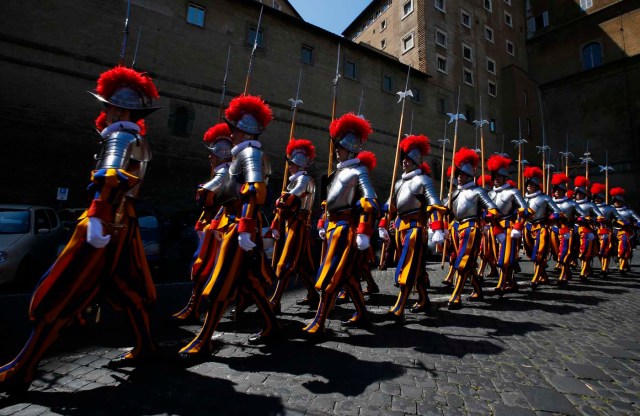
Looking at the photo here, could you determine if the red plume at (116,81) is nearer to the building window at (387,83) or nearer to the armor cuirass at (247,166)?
the armor cuirass at (247,166)

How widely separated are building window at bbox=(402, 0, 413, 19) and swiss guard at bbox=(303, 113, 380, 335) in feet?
97.2

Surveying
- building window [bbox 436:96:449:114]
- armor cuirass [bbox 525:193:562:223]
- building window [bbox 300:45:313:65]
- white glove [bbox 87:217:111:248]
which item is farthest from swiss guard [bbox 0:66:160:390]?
building window [bbox 436:96:449:114]

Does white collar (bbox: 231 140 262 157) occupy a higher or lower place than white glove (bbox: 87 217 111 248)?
higher

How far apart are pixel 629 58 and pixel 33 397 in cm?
3936

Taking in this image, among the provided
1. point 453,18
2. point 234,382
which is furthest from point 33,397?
point 453,18

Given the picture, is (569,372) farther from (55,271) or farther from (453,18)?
(453,18)

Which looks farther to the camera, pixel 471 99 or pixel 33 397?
pixel 471 99

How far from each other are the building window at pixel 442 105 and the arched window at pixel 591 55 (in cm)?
1491

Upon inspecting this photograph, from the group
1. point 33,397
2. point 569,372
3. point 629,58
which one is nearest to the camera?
point 33,397

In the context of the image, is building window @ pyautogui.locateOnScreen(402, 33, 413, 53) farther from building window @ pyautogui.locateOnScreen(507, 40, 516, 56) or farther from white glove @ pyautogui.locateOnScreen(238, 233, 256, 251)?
white glove @ pyautogui.locateOnScreen(238, 233, 256, 251)

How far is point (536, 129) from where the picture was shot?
1252 inches

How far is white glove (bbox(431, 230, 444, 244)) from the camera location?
431cm

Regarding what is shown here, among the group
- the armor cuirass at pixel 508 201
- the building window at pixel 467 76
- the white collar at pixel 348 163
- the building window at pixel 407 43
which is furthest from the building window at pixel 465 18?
the white collar at pixel 348 163

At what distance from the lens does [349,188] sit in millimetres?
3854
